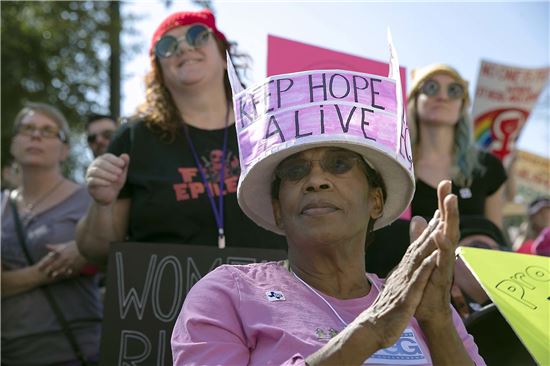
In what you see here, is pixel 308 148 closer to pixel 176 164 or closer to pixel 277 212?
pixel 277 212

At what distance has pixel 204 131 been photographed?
3633mm

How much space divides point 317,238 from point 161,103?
5.10ft

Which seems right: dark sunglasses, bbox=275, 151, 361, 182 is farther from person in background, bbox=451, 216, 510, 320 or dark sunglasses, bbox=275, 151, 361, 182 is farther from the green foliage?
the green foliage

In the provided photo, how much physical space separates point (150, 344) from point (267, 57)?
1.64 meters

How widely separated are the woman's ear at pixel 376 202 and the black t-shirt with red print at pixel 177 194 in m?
0.81

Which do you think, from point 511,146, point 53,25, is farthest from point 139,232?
point 53,25

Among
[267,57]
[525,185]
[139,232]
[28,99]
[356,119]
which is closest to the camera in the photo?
[356,119]

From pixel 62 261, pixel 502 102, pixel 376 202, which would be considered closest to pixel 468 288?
pixel 376 202

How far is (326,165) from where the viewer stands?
2449 mm

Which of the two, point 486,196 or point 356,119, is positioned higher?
point 356,119

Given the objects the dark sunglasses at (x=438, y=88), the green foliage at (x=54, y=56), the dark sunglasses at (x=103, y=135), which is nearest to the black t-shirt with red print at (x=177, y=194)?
the dark sunglasses at (x=438, y=88)

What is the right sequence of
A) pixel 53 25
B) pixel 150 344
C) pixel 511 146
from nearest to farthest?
pixel 150 344 < pixel 511 146 < pixel 53 25

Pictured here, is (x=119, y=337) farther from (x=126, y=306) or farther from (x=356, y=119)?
(x=356, y=119)

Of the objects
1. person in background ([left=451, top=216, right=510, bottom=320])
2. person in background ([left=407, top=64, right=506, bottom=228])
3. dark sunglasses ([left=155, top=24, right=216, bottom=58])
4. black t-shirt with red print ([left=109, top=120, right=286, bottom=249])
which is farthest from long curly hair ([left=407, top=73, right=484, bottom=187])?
dark sunglasses ([left=155, top=24, right=216, bottom=58])
